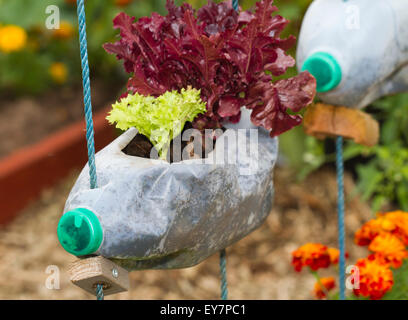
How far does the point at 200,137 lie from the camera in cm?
83

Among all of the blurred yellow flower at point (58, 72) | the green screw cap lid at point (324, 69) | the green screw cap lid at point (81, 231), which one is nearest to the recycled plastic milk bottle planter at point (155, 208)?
the green screw cap lid at point (81, 231)

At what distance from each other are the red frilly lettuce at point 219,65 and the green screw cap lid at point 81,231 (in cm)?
24

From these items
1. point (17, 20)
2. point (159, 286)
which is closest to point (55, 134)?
point (17, 20)

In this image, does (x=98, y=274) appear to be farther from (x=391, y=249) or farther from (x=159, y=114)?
(x=391, y=249)

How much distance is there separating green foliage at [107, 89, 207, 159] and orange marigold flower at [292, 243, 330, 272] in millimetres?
498

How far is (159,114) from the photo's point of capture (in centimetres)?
76

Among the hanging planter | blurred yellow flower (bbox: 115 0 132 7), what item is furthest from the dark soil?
blurred yellow flower (bbox: 115 0 132 7)

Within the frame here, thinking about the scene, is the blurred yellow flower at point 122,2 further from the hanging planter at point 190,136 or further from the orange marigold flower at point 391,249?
the orange marigold flower at point 391,249

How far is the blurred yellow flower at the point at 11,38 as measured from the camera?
2.41m

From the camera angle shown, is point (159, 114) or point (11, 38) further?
point (11, 38)

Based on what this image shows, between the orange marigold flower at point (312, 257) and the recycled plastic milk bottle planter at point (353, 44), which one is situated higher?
the recycled plastic milk bottle planter at point (353, 44)

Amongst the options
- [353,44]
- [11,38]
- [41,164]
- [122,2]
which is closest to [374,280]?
[353,44]

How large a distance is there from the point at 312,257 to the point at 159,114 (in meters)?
0.56
